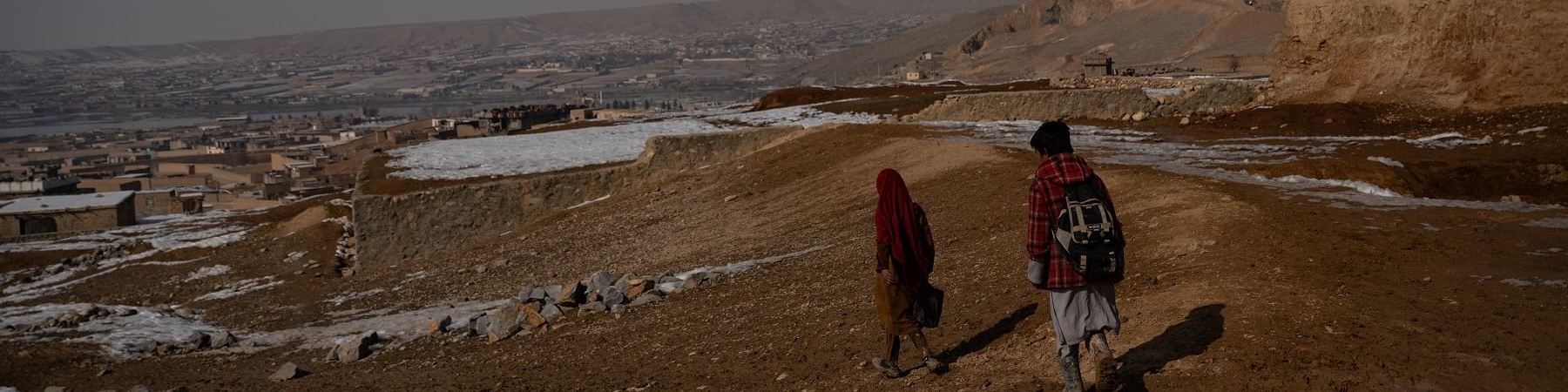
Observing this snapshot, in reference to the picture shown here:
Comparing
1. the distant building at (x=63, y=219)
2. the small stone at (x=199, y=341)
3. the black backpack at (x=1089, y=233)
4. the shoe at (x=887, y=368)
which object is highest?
the black backpack at (x=1089, y=233)

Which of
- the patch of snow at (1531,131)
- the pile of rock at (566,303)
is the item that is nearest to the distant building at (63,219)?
the pile of rock at (566,303)

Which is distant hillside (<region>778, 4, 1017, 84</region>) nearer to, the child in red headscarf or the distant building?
the distant building

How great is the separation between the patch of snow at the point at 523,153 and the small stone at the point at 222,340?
8.27 metres

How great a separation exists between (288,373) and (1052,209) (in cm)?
761

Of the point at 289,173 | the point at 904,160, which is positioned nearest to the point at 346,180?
the point at 289,173

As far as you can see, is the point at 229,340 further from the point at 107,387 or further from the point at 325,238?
the point at 325,238

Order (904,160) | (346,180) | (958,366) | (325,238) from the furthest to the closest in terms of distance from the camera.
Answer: (346,180) → (325,238) → (904,160) → (958,366)

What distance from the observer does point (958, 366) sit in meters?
7.11

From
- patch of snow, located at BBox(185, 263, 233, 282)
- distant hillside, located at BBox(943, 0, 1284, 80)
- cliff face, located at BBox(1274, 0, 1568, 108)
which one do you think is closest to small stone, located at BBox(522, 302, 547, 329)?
patch of snow, located at BBox(185, 263, 233, 282)

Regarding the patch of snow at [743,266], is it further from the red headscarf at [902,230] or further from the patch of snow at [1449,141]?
the patch of snow at [1449,141]

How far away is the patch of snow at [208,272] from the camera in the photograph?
20.9 meters

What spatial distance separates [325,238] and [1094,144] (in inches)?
517

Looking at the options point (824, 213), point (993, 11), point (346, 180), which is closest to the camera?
point (824, 213)

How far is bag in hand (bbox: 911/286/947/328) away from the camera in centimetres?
694
